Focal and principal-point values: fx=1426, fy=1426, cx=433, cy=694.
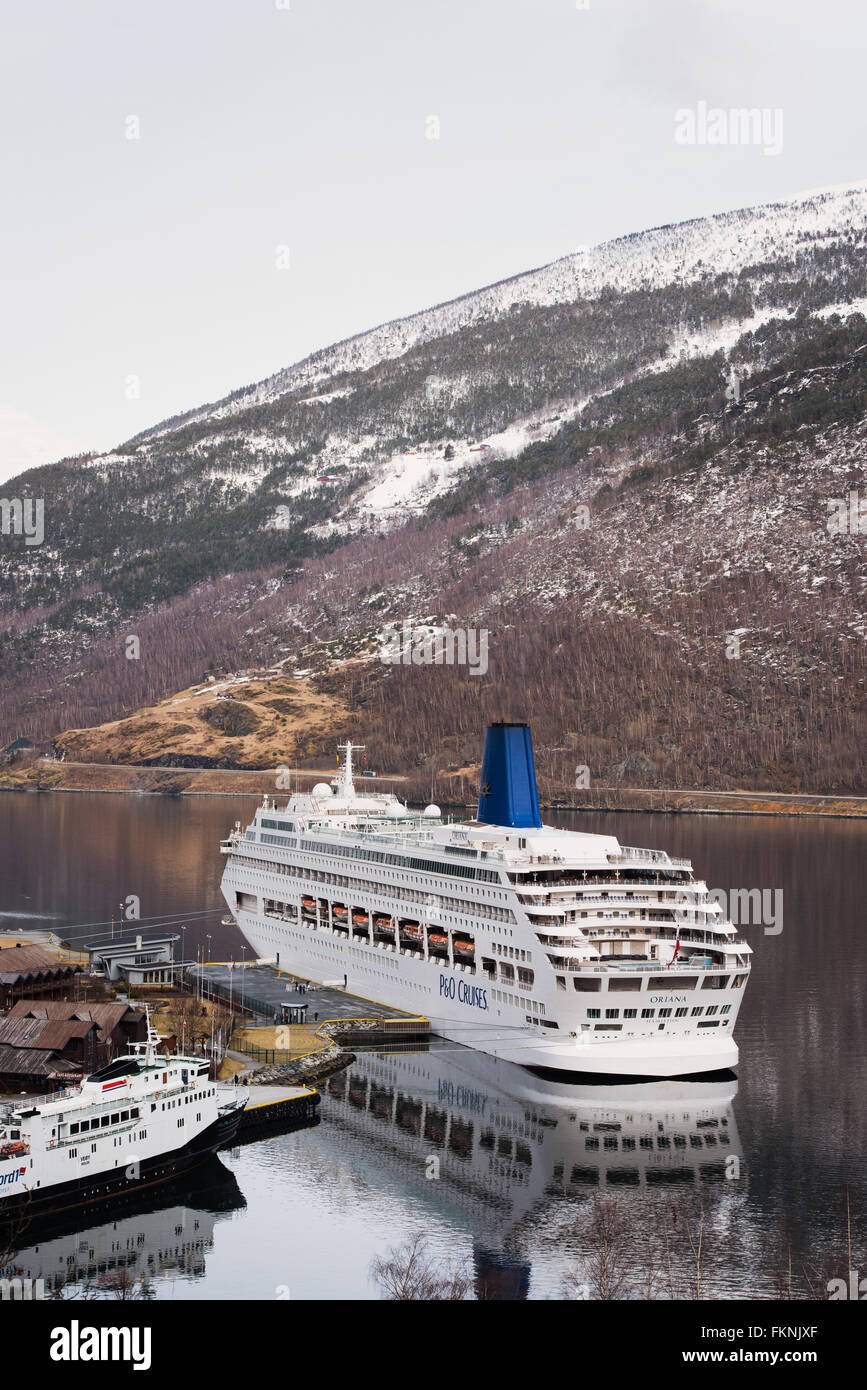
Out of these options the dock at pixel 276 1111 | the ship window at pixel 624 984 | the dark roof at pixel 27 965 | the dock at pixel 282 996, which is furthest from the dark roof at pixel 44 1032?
the ship window at pixel 624 984

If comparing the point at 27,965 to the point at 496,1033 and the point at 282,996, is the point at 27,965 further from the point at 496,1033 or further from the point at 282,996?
the point at 496,1033

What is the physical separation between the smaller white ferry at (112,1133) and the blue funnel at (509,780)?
19.8 m

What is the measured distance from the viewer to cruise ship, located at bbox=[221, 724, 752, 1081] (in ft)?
158

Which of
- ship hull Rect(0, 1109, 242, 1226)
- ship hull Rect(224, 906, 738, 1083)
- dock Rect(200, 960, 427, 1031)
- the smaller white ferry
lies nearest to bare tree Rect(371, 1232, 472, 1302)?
ship hull Rect(0, 1109, 242, 1226)

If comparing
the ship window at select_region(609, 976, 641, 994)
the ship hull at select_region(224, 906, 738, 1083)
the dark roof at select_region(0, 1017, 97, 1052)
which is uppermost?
the ship window at select_region(609, 976, 641, 994)

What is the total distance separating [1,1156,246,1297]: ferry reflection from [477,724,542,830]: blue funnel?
73.9 ft

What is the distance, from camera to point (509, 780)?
60.2 meters

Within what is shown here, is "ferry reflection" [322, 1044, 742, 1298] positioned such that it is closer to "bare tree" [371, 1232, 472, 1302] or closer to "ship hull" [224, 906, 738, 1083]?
"ship hull" [224, 906, 738, 1083]

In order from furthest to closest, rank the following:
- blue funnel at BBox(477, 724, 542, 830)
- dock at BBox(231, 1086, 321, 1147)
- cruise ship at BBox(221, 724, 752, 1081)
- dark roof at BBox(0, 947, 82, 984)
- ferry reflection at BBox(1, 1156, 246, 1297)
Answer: blue funnel at BBox(477, 724, 542, 830) → dark roof at BBox(0, 947, 82, 984) → cruise ship at BBox(221, 724, 752, 1081) → dock at BBox(231, 1086, 321, 1147) → ferry reflection at BBox(1, 1156, 246, 1297)

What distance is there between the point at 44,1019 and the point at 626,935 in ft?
66.0

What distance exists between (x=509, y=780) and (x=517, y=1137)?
60.5 feet
